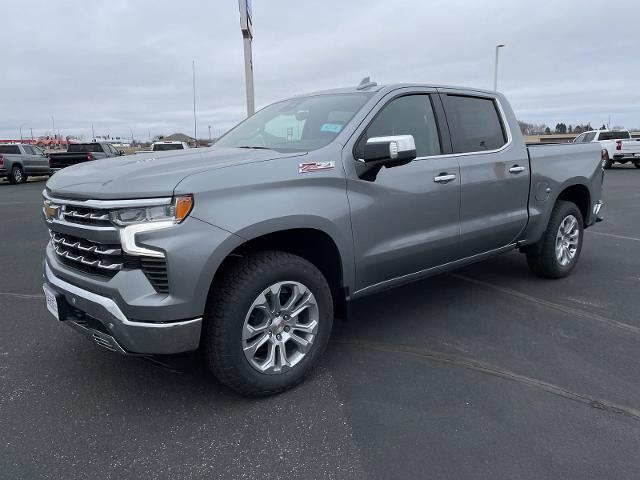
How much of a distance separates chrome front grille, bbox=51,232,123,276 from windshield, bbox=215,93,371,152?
1.31 meters

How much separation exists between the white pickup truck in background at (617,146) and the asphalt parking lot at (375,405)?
20.7 m

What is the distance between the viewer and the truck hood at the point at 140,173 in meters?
2.60

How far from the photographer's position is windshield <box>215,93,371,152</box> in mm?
3533

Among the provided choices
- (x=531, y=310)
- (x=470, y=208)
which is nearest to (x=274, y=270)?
(x=470, y=208)

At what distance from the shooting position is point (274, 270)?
2.92 m

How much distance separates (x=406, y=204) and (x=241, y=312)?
1486 mm

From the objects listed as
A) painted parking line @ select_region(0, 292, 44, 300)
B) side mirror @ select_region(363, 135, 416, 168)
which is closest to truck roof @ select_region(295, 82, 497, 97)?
side mirror @ select_region(363, 135, 416, 168)

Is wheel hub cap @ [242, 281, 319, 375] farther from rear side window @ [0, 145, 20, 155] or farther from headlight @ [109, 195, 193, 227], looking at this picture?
rear side window @ [0, 145, 20, 155]

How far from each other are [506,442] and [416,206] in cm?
171

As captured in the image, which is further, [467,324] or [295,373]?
[467,324]

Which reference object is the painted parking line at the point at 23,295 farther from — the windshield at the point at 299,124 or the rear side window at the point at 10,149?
the rear side window at the point at 10,149

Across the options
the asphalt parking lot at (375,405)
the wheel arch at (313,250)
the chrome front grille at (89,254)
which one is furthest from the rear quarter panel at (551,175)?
the chrome front grille at (89,254)

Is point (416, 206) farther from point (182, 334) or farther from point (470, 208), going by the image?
point (182, 334)

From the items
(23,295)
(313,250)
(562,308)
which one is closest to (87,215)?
(313,250)
